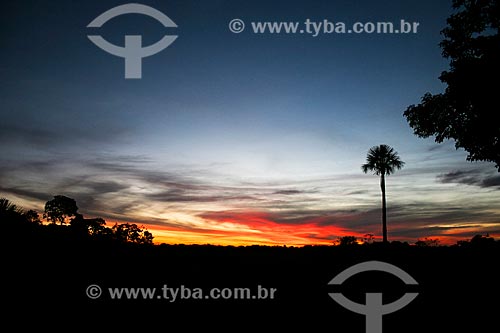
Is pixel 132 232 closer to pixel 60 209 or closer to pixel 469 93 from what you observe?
pixel 60 209

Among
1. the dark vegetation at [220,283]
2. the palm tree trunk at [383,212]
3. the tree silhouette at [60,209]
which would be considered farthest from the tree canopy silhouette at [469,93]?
the tree silhouette at [60,209]

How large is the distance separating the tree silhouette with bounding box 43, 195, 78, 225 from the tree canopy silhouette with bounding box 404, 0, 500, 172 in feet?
181

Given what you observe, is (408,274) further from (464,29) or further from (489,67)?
(464,29)

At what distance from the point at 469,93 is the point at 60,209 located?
191 feet

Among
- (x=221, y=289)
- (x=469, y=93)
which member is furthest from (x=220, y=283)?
(x=469, y=93)

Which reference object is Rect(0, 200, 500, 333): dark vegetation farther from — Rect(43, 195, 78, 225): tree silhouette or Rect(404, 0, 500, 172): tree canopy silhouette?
Rect(43, 195, 78, 225): tree silhouette

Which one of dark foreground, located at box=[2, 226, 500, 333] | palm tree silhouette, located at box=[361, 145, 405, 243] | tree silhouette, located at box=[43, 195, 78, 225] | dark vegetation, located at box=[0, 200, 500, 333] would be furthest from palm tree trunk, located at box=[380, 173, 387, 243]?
tree silhouette, located at box=[43, 195, 78, 225]

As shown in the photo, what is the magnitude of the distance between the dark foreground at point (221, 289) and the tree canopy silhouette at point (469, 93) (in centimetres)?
544

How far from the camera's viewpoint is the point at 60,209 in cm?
5394

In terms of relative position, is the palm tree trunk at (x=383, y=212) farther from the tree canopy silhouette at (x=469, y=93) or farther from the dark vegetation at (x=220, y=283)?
the dark vegetation at (x=220, y=283)

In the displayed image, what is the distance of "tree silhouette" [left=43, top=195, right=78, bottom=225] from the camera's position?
5353 cm

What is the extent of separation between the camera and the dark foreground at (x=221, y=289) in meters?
6.67

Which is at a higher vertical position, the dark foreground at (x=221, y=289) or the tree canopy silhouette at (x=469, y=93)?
the tree canopy silhouette at (x=469, y=93)

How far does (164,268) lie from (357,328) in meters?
5.65
